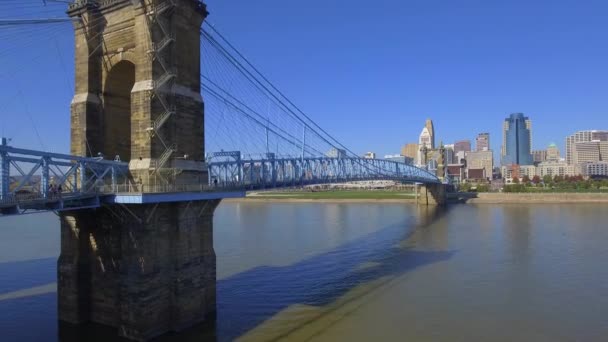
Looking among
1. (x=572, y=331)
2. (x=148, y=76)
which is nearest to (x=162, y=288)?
(x=148, y=76)

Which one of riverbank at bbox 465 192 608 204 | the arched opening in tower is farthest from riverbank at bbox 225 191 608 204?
the arched opening in tower

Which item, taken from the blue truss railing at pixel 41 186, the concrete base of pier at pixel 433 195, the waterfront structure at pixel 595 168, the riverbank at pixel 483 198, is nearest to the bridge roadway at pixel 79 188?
the blue truss railing at pixel 41 186

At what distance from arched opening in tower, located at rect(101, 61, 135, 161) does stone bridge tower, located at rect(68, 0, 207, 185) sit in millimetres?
41

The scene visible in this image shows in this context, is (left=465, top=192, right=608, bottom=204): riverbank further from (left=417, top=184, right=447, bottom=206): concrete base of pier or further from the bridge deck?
the bridge deck

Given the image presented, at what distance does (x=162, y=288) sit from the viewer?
1532 cm

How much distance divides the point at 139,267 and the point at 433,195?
7110cm

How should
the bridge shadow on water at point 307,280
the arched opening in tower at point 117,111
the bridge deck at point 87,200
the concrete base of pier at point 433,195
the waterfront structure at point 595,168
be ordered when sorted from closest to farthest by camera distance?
the bridge deck at point 87,200 < the bridge shadow on water at point 307,280 < the arched opening in tower at point 117,111 < the concrete base of pier at point 433,195 < the waterfront structure at point 595,168

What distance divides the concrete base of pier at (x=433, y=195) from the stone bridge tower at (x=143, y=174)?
67304 millimetres

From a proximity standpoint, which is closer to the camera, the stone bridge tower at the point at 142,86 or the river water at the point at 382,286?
the stone bridge tower at the point at 142,86

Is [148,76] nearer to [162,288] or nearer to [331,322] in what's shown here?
[162,288]

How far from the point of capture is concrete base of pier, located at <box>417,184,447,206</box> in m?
79.2

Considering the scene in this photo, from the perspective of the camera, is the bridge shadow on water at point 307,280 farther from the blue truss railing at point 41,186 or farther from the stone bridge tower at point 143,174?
the blue truss railing at point 41,186

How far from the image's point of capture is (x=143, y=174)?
15602 millimetres

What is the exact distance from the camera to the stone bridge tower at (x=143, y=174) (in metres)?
15.0
